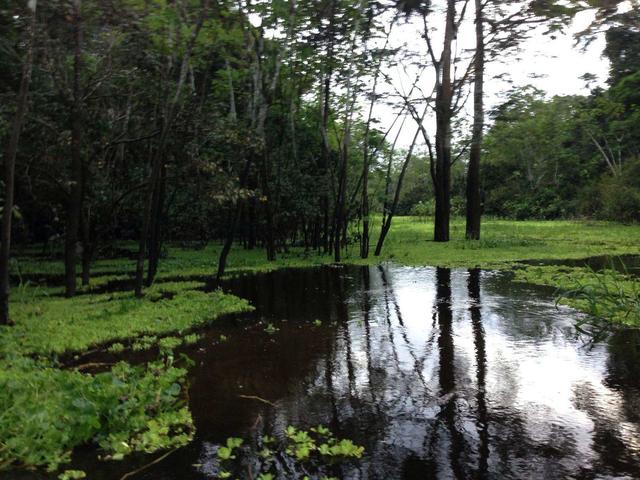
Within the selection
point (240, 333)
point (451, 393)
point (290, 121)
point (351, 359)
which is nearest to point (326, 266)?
point (290, 121)

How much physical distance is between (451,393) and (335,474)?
2.01m

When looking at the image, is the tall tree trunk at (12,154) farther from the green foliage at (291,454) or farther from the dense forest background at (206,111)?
the green foliage at (291,454)

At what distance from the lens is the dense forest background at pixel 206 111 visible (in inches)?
352

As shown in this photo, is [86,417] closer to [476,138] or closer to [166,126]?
[166,126]

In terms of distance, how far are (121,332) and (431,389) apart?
4.76 m

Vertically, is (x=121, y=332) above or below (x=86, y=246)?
below

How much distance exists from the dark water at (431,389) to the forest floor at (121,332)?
0.93 ft

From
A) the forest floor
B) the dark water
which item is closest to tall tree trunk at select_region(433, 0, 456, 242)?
the forest floor

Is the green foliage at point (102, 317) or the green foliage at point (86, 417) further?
the green foliage at point (102, 317)

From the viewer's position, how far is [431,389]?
18.0ft

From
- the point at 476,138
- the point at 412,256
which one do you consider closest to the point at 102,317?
the point at 412,256

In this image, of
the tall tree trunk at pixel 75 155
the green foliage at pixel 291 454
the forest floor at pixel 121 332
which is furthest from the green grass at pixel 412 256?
the green foliage at pixel 291 454

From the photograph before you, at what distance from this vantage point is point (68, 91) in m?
10.2

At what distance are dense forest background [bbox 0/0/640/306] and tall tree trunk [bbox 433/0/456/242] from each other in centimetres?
6
